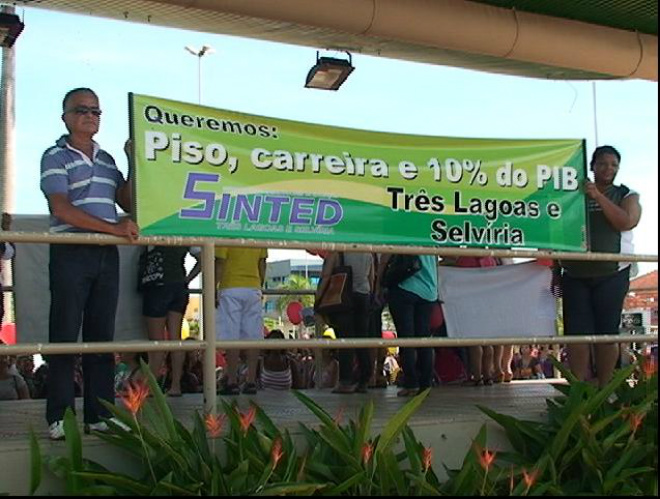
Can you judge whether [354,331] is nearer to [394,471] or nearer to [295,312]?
[295,312]

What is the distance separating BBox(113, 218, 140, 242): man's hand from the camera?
441 centimetres

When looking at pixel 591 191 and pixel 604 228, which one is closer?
pixel 591 191

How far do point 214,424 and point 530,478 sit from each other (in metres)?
1.39

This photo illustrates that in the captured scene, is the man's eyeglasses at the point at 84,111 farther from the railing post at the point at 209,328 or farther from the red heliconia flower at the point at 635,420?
the red heliconia flower at the point at 635,420

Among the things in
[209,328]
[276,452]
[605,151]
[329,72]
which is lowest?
[276,452]

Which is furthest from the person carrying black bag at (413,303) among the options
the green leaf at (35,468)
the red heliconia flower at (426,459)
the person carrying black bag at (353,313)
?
the green leaf at (35,468)

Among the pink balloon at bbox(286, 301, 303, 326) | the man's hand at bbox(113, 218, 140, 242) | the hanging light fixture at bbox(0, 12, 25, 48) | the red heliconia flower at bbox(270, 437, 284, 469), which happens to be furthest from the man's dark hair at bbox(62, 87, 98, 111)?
the pink balloon at bbox(286, 301, 303, 326)

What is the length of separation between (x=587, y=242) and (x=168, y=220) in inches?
111

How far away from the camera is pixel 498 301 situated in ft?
19.9

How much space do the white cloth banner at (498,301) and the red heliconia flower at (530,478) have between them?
1968 mm

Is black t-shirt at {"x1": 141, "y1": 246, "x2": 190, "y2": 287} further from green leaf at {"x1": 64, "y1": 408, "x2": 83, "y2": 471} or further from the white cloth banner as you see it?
green leaf at {"x1": 64, "y1": 408, "x2": 83, "y2": 471}

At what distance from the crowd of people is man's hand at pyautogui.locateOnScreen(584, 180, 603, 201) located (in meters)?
0.01

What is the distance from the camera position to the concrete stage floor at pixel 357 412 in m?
3.81

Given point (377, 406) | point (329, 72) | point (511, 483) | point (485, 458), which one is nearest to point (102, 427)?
point (485, 458)
